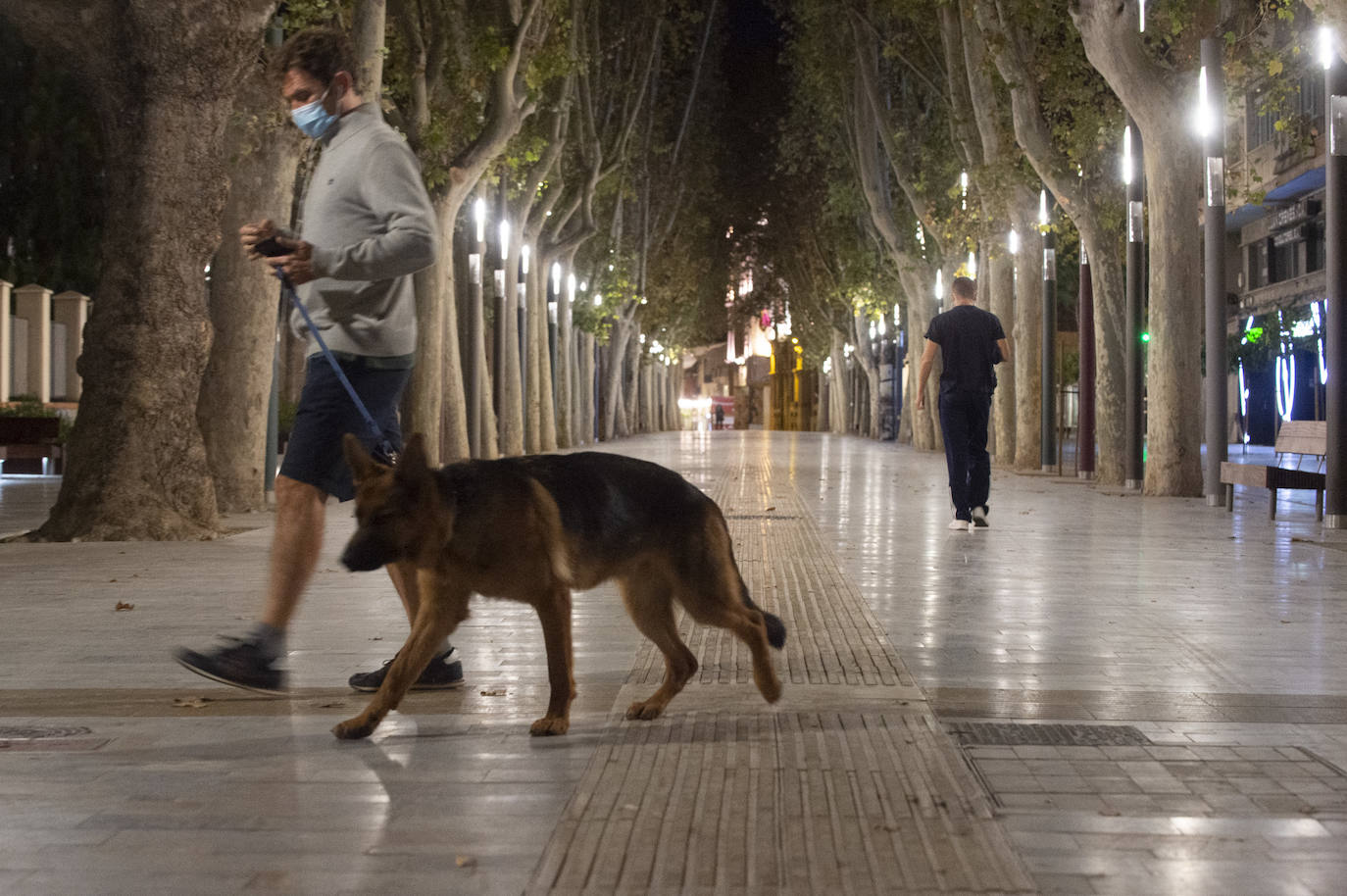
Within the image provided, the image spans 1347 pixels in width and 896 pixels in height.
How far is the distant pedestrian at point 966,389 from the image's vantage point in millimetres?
14008

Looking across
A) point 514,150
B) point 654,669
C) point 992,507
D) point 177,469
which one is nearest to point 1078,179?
point 992,507

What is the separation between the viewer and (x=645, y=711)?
5.40 meters

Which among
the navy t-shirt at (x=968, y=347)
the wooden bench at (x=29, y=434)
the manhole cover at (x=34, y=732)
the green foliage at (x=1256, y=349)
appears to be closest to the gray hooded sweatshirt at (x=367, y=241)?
the manhole cover at (x=34, y=732)

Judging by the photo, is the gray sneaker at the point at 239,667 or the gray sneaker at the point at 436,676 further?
the gray sneaker at the point at 436,676

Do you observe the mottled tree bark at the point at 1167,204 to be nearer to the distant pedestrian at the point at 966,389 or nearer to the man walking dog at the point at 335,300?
the distant pedestrian at the point at 966,389

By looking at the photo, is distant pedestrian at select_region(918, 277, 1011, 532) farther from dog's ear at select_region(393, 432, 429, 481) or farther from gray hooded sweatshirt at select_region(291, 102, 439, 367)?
dog's ear at select_region(393, 432, 429, 481)

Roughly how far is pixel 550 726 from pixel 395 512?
2.99ft

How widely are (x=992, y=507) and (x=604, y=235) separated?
30.0 meters

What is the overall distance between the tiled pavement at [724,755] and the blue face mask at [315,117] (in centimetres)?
212

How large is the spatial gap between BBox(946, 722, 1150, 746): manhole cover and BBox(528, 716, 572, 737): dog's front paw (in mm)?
1260

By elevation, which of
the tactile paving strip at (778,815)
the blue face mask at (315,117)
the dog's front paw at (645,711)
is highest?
the blue face mask at (315,117)

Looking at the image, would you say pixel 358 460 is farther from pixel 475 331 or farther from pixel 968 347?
pixel 475 331

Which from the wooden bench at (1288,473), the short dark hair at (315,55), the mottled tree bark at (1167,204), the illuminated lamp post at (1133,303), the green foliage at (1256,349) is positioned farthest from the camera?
the green foliage at (1256,349)

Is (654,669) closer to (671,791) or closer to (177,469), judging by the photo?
(671,791)
